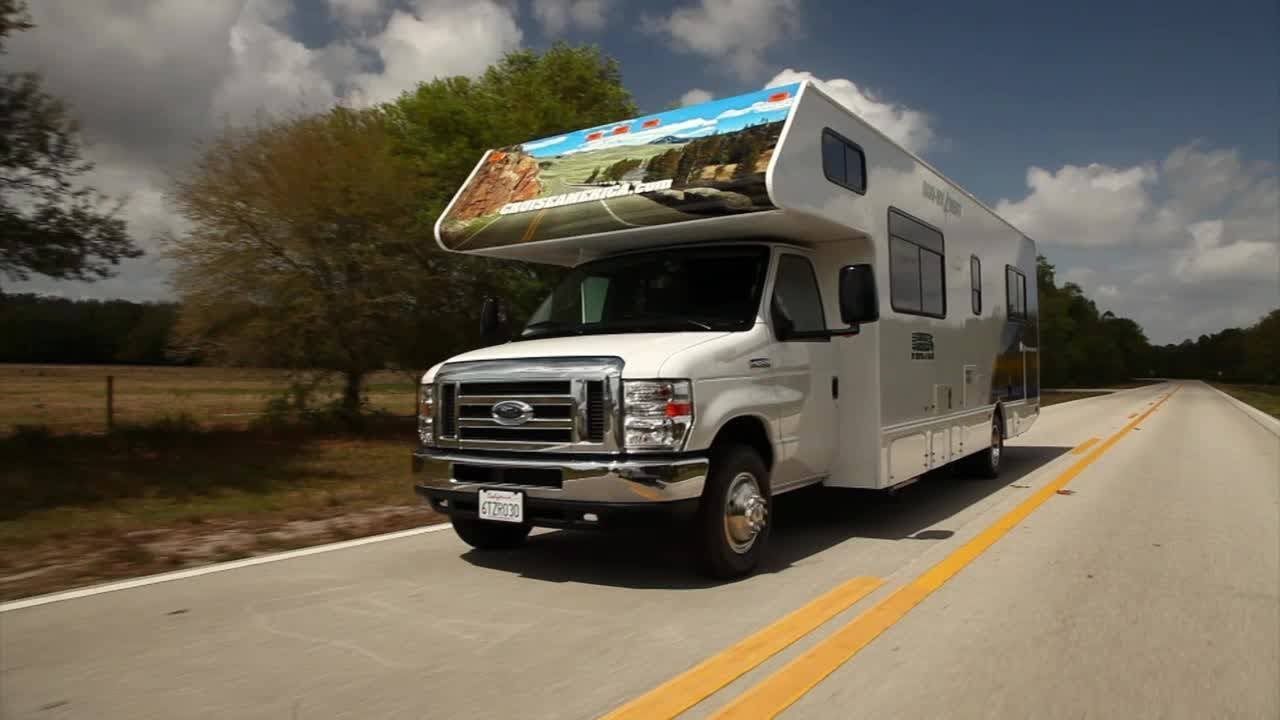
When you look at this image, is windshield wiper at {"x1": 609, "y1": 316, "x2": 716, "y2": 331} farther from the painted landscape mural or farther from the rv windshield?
the painted landscape mural

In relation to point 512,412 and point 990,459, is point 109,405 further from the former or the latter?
point 990,459

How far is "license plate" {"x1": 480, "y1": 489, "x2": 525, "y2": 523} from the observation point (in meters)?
5.73

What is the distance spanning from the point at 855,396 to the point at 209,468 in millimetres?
9494

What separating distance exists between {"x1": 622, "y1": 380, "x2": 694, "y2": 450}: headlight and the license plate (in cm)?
82

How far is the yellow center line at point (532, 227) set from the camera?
281 inches

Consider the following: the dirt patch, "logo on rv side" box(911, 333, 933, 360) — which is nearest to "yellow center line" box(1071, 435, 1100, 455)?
"logo on rv side" box(911, 333, 933, 360)

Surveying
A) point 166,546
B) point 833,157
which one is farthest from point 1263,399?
point 166,546

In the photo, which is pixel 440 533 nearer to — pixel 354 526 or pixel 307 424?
pixel 354 526

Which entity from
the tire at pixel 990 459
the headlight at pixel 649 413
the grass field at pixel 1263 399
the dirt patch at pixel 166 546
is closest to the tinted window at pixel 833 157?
the headlight at pixel 649 413

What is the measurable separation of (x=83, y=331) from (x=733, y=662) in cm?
3912

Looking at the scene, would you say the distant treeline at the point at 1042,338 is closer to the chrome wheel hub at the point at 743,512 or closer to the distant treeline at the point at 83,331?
the distant treeline at the point at 83,331

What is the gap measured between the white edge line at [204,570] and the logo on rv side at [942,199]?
18.0 ft

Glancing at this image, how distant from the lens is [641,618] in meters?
5.11

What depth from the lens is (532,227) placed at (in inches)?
283
